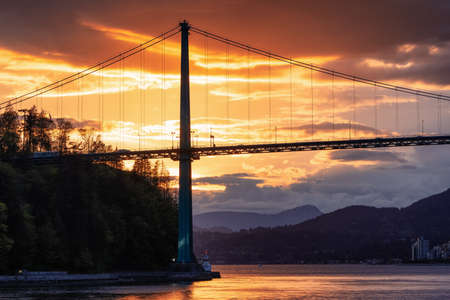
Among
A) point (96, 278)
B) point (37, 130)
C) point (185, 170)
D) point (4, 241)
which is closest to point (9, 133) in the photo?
point (37, 130)

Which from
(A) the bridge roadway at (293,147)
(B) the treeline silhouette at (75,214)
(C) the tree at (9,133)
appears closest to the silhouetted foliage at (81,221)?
(B) the treeline silhouette at (75,214)

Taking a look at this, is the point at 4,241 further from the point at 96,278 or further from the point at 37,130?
Answer: the point at 37,130

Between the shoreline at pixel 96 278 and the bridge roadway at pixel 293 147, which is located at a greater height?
the bridge roadway at pixel 293 147

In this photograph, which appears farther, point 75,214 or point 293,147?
point 293,147

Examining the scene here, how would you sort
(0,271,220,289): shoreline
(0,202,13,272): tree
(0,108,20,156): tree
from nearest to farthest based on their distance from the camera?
(0,271,220,289): shoreline < (0,202,13,272): tree < (0,108,20,156): tree

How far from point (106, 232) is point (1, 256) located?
18.0 m

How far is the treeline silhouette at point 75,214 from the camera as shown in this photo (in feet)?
268

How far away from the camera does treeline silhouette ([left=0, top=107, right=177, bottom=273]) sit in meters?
81.6

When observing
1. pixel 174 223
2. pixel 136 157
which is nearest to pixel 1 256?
pixel 136 157

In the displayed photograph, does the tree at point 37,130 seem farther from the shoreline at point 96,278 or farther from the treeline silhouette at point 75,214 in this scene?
the shoreline at point 96,278

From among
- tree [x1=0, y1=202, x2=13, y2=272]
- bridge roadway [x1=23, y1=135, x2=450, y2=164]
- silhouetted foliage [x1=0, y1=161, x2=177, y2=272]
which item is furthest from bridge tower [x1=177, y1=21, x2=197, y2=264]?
tree [x1=0, y1=202, x2=13, y2=272]

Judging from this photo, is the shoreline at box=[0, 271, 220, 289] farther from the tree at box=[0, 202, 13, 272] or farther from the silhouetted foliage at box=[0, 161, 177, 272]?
the silhouetted foliage at box=[0, 161, 177, 272]

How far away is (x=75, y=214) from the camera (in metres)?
91.2

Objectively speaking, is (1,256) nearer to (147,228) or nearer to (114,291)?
(114,291)
